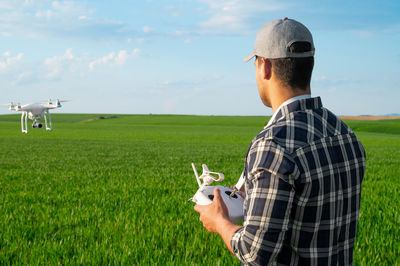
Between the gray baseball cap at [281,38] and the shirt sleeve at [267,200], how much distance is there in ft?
1.94

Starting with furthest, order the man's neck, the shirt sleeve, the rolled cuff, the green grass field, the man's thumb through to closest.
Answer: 1. the green grass field
2. the man's thumb
3. the man's neck
4. the rolled cuff
5. the shirt sleeve

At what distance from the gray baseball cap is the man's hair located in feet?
0.08

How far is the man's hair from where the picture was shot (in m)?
2.25

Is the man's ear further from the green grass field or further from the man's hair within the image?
the green grass field

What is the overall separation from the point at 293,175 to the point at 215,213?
655 millimetres

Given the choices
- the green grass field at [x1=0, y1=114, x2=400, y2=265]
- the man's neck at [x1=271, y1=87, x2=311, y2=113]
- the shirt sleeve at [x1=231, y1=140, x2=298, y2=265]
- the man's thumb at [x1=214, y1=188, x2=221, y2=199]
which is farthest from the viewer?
the green grass field at [x1=0, y1=114, x2=400, y2=265]

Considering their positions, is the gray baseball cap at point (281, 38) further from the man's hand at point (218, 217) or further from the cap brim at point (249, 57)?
the man's hand at point (218, 217)

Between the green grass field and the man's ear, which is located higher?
the man's ear

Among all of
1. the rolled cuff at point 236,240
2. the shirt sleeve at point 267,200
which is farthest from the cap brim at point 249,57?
the rolled cuff at point 236,240

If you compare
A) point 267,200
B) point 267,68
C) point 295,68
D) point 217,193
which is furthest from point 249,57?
point 267,200

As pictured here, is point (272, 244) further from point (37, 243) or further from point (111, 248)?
point (37, 243)

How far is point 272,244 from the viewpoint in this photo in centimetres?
204

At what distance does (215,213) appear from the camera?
242 centimetres

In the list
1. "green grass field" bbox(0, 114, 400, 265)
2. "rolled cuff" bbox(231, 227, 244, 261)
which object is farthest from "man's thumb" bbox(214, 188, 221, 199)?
"green grass field" bbox(0, 114, 400, 265)
